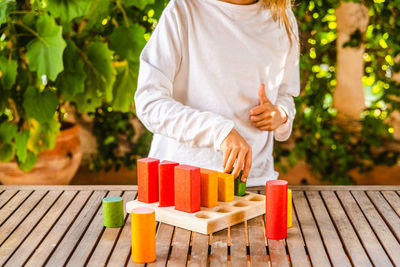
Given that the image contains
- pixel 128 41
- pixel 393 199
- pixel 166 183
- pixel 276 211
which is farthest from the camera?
pixel 128 41

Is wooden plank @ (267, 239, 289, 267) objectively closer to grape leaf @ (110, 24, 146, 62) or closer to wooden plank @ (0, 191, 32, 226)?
wooden plank @ (0, 191, 32, 226)

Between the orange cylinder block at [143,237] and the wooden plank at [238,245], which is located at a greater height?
the orange cylinder block at [143,237]

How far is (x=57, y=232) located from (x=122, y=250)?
0.62 ft

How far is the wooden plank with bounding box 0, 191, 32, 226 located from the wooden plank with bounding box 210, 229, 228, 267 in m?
0.51

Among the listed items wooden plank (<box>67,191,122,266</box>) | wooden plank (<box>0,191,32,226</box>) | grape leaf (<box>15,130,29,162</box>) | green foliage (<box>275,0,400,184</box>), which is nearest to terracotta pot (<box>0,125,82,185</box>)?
grape leaf (<box>15,130,29,162</box>)

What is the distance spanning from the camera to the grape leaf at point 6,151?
2.63 meters

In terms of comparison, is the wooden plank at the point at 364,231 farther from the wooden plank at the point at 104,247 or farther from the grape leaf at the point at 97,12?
the grape leaf at the point at 97,12

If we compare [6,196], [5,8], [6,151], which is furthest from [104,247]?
[6,151]

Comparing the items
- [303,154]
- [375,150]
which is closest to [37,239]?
[303,154]

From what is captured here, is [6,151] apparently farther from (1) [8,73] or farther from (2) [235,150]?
(2) [235,150]

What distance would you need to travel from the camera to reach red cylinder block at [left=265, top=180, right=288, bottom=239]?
1089mm

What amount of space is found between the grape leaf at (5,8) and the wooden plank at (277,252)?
1.47 meters

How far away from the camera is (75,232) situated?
1144 millimetres

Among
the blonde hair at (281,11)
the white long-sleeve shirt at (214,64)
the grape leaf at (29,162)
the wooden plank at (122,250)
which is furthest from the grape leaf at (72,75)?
the wooden plank at (122,250)
